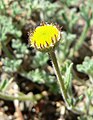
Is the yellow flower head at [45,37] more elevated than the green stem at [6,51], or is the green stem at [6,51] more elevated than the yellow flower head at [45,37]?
the yellow flower head at [45,37]

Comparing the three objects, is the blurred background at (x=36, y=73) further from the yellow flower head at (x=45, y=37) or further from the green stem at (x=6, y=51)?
the yellow flower head at (x=45, y=37)

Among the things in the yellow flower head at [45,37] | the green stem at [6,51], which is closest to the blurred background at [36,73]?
the green stem at [6,51]

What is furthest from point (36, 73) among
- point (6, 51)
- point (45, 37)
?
point (45, 37)

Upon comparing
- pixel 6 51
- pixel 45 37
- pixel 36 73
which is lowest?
pixel 36 73

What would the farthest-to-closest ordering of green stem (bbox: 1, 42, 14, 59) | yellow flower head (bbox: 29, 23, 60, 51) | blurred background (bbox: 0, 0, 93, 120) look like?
green stem (bbox: 1, 42, 14, 59) → blurred background (bbox: 0, 0, 93, 120) → yellow flower head (bbox: 29, 23, 60, 51)

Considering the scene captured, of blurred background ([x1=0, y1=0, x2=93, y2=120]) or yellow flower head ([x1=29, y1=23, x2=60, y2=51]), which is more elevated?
yellow flower head ([x1=29, y1=23, x2=60, y2=51])

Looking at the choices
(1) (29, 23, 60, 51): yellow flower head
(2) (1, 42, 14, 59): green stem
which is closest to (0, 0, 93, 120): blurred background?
(2) (1, 42, 14, 59): green stem

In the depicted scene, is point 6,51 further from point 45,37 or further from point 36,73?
point 45,37

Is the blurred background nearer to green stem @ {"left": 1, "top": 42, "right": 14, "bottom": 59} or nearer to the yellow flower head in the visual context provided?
green stem @ {"left": 1, "top": 42, "right": 14, "bottom": 59}

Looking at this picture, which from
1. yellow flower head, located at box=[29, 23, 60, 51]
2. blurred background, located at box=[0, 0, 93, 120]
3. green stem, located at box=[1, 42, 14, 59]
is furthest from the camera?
green stem, located at box=[1, 42, 14, 59]

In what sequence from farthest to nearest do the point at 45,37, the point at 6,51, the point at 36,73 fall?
the point at 6,51 < the point at 36,73 < the point at 45,37
